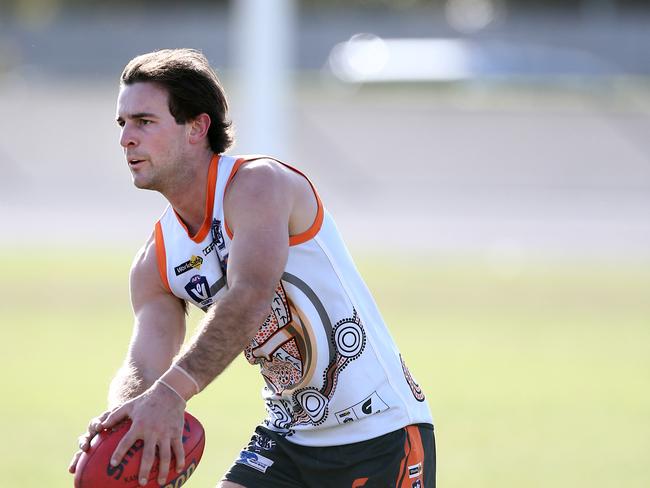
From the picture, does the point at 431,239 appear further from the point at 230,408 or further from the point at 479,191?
the point at 230,408

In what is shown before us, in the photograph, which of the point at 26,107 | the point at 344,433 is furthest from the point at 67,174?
the point at 344,433

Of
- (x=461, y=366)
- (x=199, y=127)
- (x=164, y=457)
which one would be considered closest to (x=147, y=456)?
(x=164, y=457)

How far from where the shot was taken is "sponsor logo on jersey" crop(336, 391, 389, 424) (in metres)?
4.54

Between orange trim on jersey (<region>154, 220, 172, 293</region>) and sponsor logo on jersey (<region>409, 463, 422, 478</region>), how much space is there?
113cm

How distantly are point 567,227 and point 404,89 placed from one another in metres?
11.1

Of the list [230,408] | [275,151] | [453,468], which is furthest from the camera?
[275,151]

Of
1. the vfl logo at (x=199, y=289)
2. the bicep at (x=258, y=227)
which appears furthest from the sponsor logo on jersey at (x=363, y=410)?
the bicep at (x=258, y=227)

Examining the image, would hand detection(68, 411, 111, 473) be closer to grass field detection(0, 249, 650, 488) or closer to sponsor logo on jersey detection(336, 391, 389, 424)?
sponsor logo on jersey detection(336, 391, 389, 424)

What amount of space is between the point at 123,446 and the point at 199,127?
120cm

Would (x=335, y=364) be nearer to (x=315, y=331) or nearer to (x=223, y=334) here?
(x=315, y=331)

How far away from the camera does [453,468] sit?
26.6ft

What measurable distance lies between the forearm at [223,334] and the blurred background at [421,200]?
3872mm

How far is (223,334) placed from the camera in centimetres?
389

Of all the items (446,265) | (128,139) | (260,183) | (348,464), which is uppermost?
(446,265)
